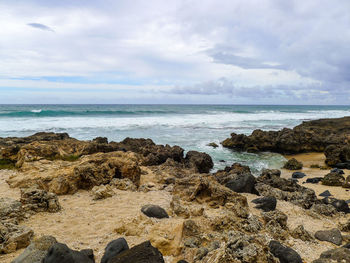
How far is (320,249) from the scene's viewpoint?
183 inches

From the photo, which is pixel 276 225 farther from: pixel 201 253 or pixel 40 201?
pixel 40 201

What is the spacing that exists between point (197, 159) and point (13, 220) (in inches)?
351

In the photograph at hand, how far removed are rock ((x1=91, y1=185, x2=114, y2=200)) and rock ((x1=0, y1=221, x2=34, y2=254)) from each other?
2248mm

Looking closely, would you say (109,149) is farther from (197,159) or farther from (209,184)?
(209,184)

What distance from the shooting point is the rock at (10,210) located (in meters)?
5.08

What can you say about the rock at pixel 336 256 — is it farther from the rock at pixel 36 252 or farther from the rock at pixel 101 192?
the rock at pixel 101 192

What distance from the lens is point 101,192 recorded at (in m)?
6.74

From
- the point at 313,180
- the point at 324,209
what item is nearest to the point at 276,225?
the point at 324,209

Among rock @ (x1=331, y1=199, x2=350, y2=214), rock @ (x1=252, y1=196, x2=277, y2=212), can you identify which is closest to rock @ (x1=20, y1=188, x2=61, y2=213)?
rock @ (x1=252, y1=196, x2=277, y2=212)

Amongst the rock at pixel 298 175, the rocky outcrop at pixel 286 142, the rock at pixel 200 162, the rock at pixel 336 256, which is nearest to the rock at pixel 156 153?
the rock at pixel 200 162

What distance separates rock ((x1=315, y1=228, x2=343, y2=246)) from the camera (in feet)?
16.4

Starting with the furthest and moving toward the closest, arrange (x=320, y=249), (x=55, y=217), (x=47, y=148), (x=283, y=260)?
(x=47, y=148) → (x=55, y=217) → (x=320, y=249) → (x=283, y=260)

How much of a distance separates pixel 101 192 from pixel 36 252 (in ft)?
10.1

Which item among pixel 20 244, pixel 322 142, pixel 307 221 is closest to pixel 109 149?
pixel 20 244
